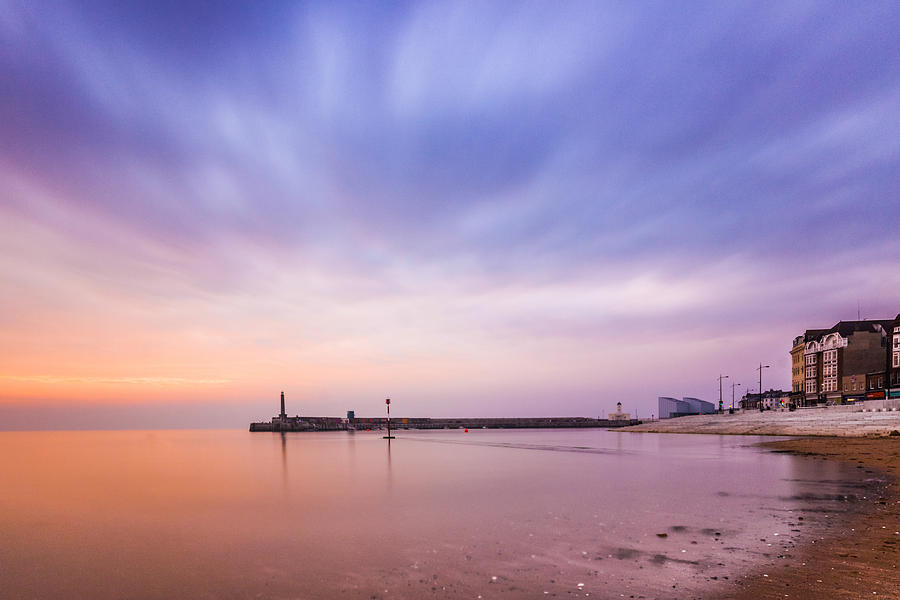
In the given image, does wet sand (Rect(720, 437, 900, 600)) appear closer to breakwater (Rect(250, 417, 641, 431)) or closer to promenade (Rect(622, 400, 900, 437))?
promenade (Rect(622, 400, 900, 437))

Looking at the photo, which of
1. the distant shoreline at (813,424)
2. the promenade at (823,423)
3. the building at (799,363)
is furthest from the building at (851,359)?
the promenade at (823,423)

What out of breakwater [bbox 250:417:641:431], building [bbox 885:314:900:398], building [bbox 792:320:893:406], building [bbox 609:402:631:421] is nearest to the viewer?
building [bbox 885:314:900:398]

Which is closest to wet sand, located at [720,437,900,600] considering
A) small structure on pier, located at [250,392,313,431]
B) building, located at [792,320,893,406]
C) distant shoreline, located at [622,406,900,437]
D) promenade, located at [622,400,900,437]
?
distant shoreline, located at [622,406,900,437]

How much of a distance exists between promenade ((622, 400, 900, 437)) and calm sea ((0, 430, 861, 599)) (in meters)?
30.8

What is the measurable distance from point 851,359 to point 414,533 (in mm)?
121662

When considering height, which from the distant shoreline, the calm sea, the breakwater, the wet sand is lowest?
the breakwater

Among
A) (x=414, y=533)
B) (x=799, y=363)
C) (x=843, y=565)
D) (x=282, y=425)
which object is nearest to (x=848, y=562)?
(x=843, y=565)

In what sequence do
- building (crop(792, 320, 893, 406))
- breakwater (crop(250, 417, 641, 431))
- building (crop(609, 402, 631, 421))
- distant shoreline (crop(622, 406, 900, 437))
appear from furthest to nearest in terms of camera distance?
building (crop(609, 402, 631, 421)), breakwater (crop(250, 417, 641, 431)), building (crop(792, 320, 893, 406)), distant shoreline (crop(622, 406, 900, 437))

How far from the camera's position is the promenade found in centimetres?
5162

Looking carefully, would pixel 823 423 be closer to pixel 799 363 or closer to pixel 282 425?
pixel 799 363

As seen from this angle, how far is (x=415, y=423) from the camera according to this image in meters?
166

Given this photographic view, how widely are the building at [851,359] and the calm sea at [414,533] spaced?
93.2 metres

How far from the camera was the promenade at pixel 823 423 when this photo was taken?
51625 mm

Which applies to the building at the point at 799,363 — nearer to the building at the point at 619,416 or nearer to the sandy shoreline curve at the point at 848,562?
the building at the point at 619,416
